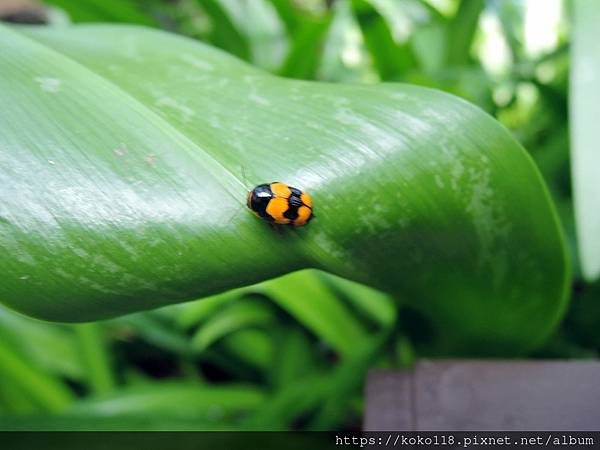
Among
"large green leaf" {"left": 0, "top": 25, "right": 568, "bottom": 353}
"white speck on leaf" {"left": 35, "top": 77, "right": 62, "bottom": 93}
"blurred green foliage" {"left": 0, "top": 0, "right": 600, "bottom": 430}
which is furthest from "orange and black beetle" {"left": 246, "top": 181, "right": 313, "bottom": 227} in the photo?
"blurred green foliage" {"left": 0, "top": 0, "right": 600, "bottom": 430}

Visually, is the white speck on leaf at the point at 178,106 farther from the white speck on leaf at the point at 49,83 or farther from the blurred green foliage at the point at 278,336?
the blurred green foliage at the point at 278,336

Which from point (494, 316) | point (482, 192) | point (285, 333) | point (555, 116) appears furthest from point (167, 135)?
point (555, 116)

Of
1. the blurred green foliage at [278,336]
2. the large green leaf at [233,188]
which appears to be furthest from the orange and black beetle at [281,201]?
the blurred green foliage at [278,336]

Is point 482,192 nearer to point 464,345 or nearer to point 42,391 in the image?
point 464,345

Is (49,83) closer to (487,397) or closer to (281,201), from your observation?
(281,201)

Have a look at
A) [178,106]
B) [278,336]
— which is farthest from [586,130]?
[278,336]

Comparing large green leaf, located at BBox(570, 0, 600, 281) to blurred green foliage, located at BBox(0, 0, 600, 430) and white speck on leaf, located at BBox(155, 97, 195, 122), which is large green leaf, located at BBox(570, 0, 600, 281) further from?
white speck on leaf, located at BBox(155, 97, 195, 122)
